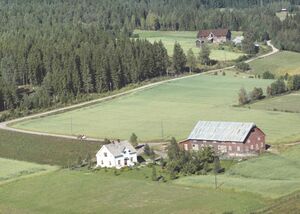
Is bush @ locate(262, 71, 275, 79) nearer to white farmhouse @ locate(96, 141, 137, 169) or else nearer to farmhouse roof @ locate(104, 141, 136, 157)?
farmhouse roof @ locate(104, 141, 136, 157)

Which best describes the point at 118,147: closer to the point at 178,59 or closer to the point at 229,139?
the point at 229,139

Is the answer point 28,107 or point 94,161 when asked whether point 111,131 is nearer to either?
point 94,161

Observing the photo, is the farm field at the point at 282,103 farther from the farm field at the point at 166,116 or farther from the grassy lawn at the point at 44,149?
the grassy lawn at the point at 44,149

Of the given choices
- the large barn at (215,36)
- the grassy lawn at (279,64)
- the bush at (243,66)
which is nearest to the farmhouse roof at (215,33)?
the large barn at (215,36)

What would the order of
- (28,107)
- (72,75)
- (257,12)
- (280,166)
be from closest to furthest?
(280,166) < (28,107) < (72,75) < (257,12)

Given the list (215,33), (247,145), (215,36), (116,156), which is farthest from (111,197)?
(215,33)

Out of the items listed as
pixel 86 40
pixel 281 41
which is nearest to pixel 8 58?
pixel 86 40

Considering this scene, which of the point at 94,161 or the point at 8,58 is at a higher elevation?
the point at 8,58
